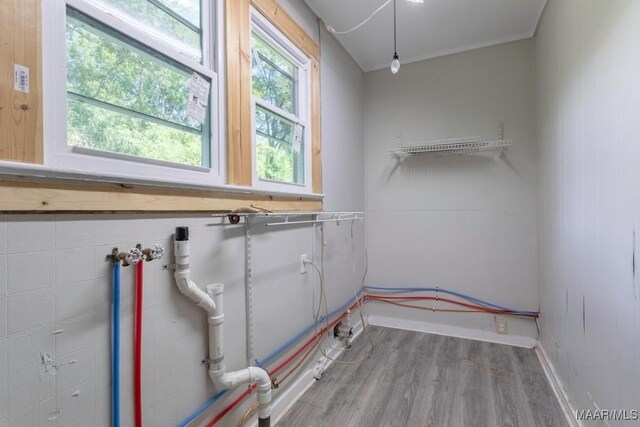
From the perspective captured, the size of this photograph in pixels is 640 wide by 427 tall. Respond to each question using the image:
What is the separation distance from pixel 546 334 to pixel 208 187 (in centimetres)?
268

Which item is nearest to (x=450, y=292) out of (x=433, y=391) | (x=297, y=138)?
(x=433, y=391)

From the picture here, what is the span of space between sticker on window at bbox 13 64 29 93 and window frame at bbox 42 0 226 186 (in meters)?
0.05

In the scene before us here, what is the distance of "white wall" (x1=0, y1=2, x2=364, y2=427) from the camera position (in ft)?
2.65

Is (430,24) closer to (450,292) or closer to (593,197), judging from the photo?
(593,197)

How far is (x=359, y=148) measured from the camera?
314cm

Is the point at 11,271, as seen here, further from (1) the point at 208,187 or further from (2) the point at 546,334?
(2) the point at 546,334

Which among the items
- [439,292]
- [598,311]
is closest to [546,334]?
[439,292]

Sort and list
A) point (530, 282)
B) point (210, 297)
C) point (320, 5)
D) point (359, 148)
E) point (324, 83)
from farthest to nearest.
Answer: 1. point (359, 148)
2. point (530, 282)
3. point (324, 83)
4. point (320, 5)
5. point (210, 297)

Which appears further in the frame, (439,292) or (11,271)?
(439,292)

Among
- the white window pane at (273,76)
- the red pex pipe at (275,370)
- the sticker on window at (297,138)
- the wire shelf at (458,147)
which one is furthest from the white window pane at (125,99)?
the wire shelf at (458,147)

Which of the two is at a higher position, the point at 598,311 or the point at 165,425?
the point at 598,311

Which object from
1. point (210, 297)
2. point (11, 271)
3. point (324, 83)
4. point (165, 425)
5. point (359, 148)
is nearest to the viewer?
point (11, 271)

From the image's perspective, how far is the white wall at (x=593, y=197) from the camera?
1.12 m

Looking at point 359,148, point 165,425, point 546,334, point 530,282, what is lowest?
point 546,334
